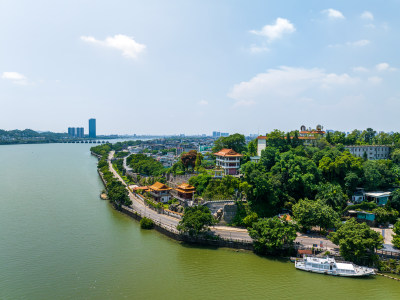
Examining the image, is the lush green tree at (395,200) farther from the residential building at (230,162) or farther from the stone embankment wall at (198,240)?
the residential building at (230,162)

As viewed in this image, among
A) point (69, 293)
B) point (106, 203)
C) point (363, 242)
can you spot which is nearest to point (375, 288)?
point (363, 242)

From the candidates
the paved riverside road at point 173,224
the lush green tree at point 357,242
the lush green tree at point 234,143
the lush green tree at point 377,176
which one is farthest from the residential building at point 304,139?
the lush green tree at point 357,242

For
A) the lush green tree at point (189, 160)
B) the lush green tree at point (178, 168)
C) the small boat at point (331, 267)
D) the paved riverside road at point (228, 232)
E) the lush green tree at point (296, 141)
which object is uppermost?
the lush green tree at point (296, 141)

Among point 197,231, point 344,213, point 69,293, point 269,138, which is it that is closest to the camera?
point 69,293

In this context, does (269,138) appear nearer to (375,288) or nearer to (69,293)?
(375,288)

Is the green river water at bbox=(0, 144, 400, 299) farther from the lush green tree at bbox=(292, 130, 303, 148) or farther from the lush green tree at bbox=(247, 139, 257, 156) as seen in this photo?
the lush green tree at bbox=(292, 130, 303, 148)

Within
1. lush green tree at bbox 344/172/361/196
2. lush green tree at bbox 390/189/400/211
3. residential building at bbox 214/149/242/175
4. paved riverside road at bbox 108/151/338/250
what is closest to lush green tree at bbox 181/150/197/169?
residential building at bbox 214/149/242/175

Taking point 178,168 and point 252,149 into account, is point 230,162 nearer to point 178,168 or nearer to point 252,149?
point 252,149
